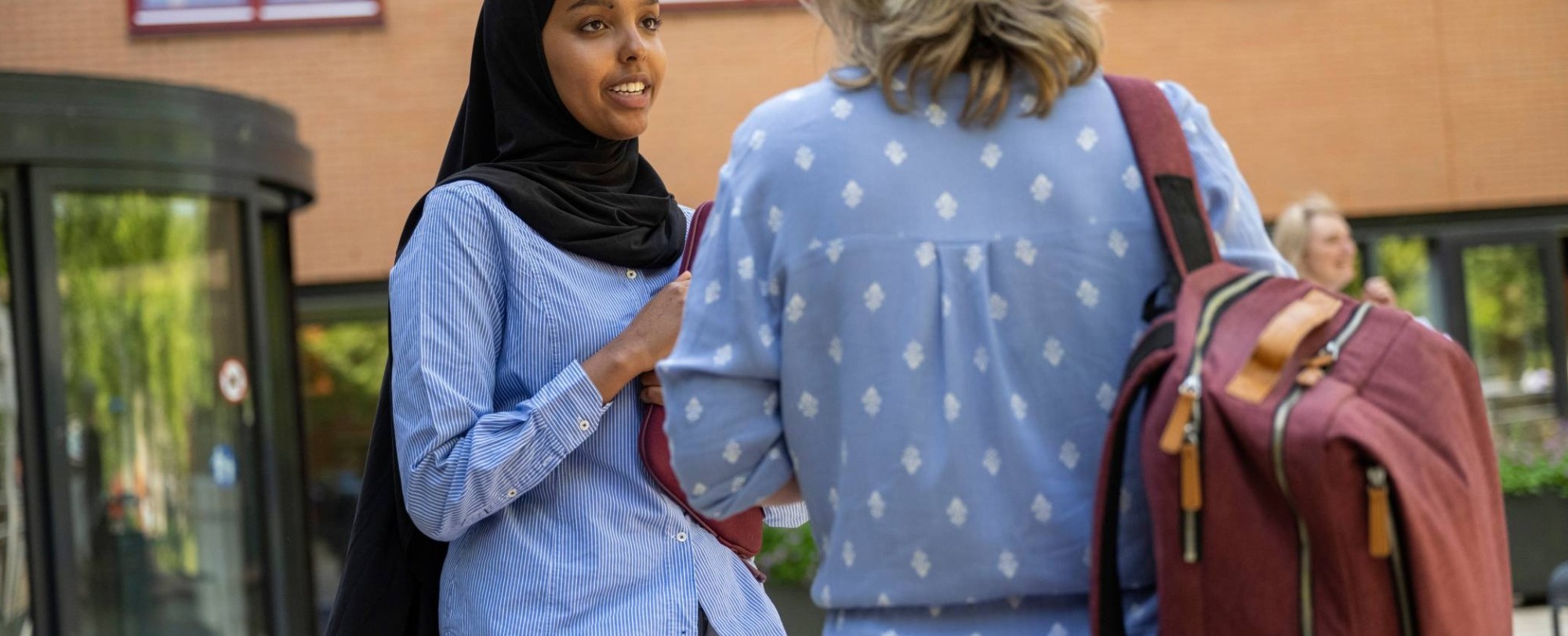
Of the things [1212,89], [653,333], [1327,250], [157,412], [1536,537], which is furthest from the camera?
[1212,89]

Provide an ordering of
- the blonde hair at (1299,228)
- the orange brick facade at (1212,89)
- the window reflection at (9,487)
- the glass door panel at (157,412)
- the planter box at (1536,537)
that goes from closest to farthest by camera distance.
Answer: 1. the window reflection at (9,487)
2. the blonde hair at (1299,228)
3. the glass door panel at (157,412)
4. the planter box at (1536,537)
5. the orange brick facade at (1212,89)

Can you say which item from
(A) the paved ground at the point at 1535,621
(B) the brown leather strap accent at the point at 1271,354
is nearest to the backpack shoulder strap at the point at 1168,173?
(B) the brown leather strap accent at the point at 1271,354

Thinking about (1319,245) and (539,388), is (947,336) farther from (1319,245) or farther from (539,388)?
(1319,245)

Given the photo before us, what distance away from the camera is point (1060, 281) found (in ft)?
5.84

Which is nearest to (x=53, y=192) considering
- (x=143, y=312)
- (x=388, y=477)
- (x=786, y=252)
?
(x=143, y=312)

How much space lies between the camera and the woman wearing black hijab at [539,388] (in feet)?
7.91

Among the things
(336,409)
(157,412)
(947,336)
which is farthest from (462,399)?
(336,409)

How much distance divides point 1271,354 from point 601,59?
1345 millimetres

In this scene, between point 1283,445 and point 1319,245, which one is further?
point 1319,245

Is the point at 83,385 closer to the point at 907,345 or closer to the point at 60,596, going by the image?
the point at 60,596

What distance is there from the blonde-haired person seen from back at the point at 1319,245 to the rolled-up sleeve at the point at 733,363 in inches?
217

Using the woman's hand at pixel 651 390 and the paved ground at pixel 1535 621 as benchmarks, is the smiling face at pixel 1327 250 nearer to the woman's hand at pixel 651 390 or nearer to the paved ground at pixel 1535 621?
the paved ground at pixel 1535 621

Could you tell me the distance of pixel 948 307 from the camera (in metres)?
1.79

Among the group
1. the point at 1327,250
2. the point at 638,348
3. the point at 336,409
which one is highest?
the point at 638,348
